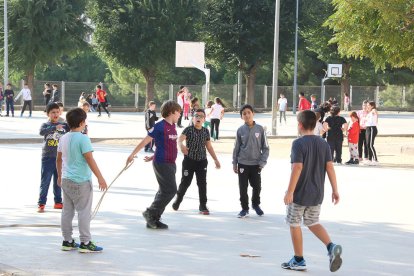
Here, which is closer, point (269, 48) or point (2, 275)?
point (2, 275)

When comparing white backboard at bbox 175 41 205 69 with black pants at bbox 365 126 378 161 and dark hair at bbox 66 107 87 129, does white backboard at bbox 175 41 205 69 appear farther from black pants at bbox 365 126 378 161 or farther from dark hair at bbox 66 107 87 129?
dark hair at bbox 66 107 87 129

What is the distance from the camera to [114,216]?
1234 centimetres

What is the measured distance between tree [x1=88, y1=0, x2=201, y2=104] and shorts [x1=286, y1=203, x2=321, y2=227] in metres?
48.5

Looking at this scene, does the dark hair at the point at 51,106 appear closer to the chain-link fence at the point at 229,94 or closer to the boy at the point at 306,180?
the boy at the point at 306,180

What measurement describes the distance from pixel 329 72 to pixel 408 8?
100ft

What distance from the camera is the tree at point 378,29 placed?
25.9m

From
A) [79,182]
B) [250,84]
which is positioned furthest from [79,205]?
[250,84]

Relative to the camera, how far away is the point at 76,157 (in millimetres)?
9508

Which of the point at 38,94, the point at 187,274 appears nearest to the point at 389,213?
the point at 187,274

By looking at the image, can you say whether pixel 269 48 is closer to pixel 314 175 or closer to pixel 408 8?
pixel 408 8

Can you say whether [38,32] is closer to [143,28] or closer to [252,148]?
[143,28]

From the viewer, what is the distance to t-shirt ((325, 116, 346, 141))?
2173cm

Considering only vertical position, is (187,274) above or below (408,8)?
below

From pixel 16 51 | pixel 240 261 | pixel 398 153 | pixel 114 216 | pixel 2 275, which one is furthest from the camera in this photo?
pixel 16 51
